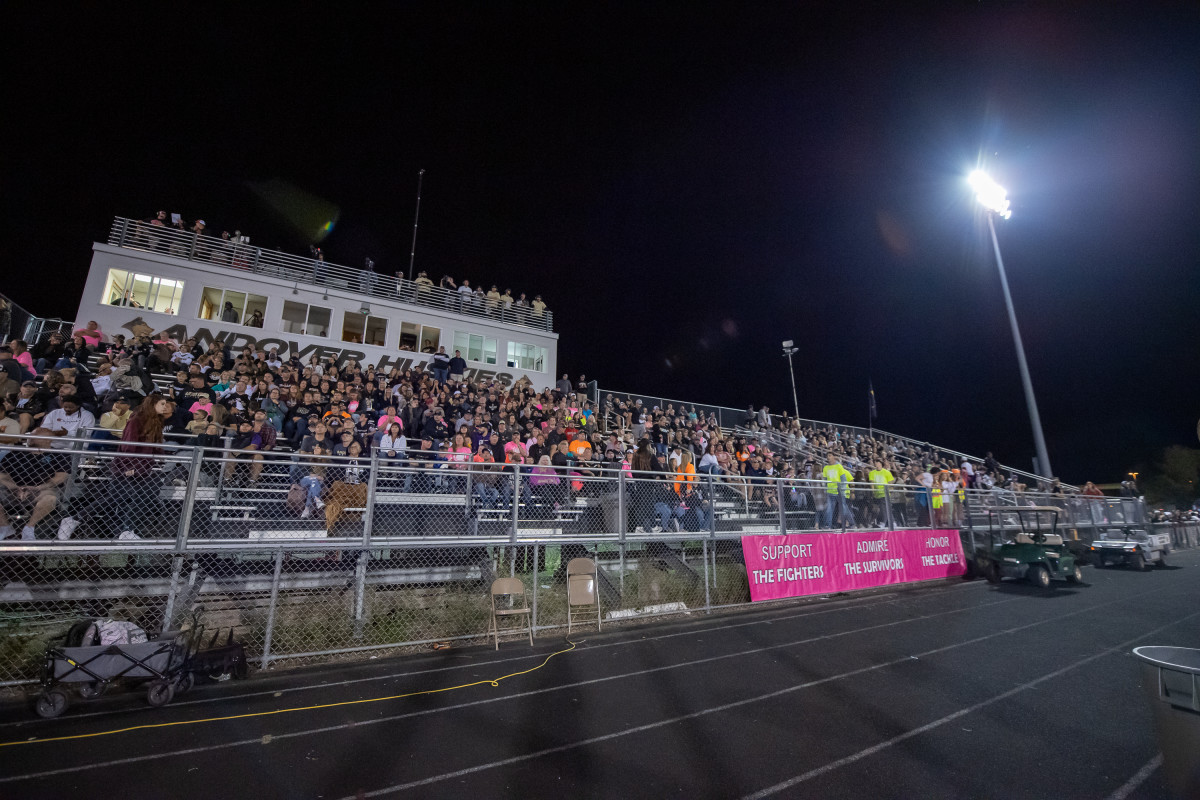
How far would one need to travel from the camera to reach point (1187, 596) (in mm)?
11055

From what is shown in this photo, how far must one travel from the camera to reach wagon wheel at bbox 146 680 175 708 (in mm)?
5117

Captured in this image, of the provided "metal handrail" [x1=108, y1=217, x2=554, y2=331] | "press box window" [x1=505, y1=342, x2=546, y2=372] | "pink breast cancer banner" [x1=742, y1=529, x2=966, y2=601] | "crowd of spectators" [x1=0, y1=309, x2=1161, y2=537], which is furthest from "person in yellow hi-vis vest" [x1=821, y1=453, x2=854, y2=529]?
"metal handrail" [x1=108, y1=217, x2=554, y2=331]

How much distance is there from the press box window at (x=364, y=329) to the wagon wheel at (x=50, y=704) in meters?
16.5

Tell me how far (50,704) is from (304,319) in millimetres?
16821

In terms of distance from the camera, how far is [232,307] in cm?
1817

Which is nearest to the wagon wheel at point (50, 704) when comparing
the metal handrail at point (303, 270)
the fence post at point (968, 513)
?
the metal handrail at point (303, 270)

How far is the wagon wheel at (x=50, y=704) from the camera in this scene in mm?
4738

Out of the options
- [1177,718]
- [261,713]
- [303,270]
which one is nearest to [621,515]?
[261,713]

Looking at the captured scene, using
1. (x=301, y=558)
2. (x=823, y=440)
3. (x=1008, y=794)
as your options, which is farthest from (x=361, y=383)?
(x=823, y=440)

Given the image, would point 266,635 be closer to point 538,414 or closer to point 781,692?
point 781,692

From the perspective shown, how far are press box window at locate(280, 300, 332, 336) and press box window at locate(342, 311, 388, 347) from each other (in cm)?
68

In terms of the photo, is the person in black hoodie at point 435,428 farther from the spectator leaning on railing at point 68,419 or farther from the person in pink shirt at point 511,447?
the spectator leaning on railing at point 68,419

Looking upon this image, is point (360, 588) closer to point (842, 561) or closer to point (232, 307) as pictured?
point (842, 561)

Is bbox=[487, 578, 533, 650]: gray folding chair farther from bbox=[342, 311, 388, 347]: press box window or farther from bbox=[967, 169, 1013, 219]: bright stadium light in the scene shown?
bbox=[967, 169, 1013, 219]: bright stadium light
